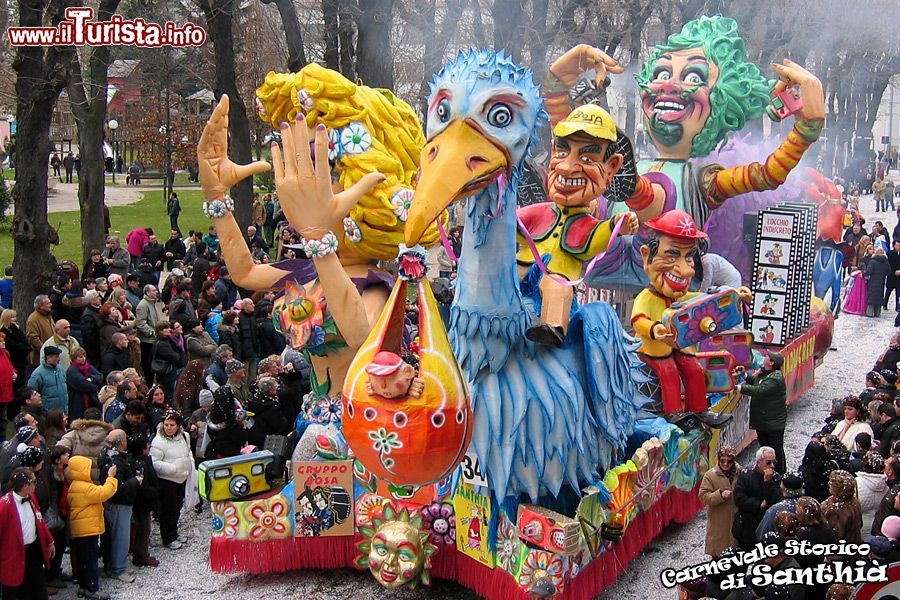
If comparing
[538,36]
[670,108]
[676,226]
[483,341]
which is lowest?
[483,341]

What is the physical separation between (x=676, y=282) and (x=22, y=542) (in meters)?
4.55

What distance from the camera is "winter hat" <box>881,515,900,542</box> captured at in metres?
5.26

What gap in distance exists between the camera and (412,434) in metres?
4.94

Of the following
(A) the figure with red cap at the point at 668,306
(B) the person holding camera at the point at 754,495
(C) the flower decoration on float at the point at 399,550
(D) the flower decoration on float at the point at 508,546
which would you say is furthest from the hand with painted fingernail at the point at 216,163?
(B) the person holding camera at the point at 754,495

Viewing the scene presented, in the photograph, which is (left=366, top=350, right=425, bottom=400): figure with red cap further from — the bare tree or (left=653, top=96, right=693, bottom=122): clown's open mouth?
the bare tree

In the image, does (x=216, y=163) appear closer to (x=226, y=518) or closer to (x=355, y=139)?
(x=355, y=139)

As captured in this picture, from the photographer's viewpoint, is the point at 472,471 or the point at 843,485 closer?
the point at 843,485

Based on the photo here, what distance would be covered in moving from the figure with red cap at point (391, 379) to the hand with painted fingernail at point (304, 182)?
1251mm

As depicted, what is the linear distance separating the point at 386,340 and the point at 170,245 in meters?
10.4

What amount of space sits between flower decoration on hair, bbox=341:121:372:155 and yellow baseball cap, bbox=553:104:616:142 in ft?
4.17

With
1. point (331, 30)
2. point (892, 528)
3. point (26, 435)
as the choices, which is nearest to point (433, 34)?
point (331, 30)

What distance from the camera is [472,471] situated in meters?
5.83

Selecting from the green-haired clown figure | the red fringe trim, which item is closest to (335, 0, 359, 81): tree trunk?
the green-haired clown figure

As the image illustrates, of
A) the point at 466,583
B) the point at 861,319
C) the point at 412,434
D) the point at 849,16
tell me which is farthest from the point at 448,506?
the point at 849,16
